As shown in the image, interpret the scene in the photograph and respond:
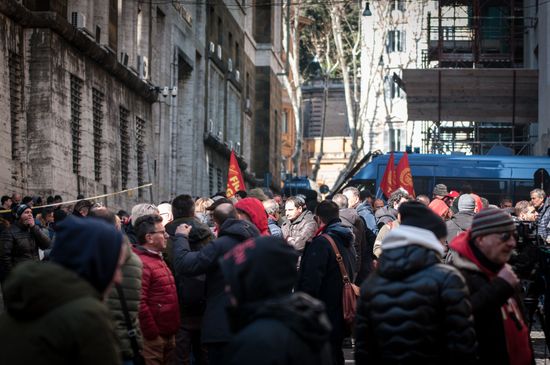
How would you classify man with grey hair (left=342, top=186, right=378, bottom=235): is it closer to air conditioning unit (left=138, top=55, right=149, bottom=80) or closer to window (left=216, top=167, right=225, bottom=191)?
air conditioning unit (left=138, top=55, right=149, bottom=80)

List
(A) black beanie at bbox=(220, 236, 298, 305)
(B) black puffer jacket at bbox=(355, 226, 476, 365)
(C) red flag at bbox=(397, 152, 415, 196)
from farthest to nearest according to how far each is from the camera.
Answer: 1. (C) red flag at bbox=(397, 152, 415, 196)
2. (B) black puffer jacket at bbox=(355, 226, 476, 365)
3. (A) black beanie at bbox=(220, 236, 298, 305)

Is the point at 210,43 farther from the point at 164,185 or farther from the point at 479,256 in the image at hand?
the point at 479,256

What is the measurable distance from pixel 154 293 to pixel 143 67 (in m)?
21.9

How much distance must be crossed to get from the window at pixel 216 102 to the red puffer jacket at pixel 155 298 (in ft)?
106

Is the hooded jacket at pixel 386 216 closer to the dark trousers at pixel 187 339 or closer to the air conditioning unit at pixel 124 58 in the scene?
the dark trousers at pixel 187 339

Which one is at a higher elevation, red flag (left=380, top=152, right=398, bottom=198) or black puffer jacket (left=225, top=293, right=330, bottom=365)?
red flag (left=380, top=152, right=398, bottom=198)

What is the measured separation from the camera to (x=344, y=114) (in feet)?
285

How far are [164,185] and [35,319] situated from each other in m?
28.5

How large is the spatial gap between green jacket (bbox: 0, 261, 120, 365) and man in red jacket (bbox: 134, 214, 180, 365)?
12.8 ft

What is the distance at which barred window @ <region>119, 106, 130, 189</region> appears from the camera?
28.6 meters

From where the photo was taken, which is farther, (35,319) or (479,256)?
(479,256)

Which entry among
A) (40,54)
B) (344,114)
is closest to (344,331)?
(40,54)

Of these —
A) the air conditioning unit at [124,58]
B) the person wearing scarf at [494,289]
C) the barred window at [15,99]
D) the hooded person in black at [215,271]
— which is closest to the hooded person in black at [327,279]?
the hooded person in black at [215,271]

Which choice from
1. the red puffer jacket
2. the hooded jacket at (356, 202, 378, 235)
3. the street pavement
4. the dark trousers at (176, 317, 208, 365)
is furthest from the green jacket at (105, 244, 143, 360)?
the hooded jacket at (356, 202, 378, 235)
